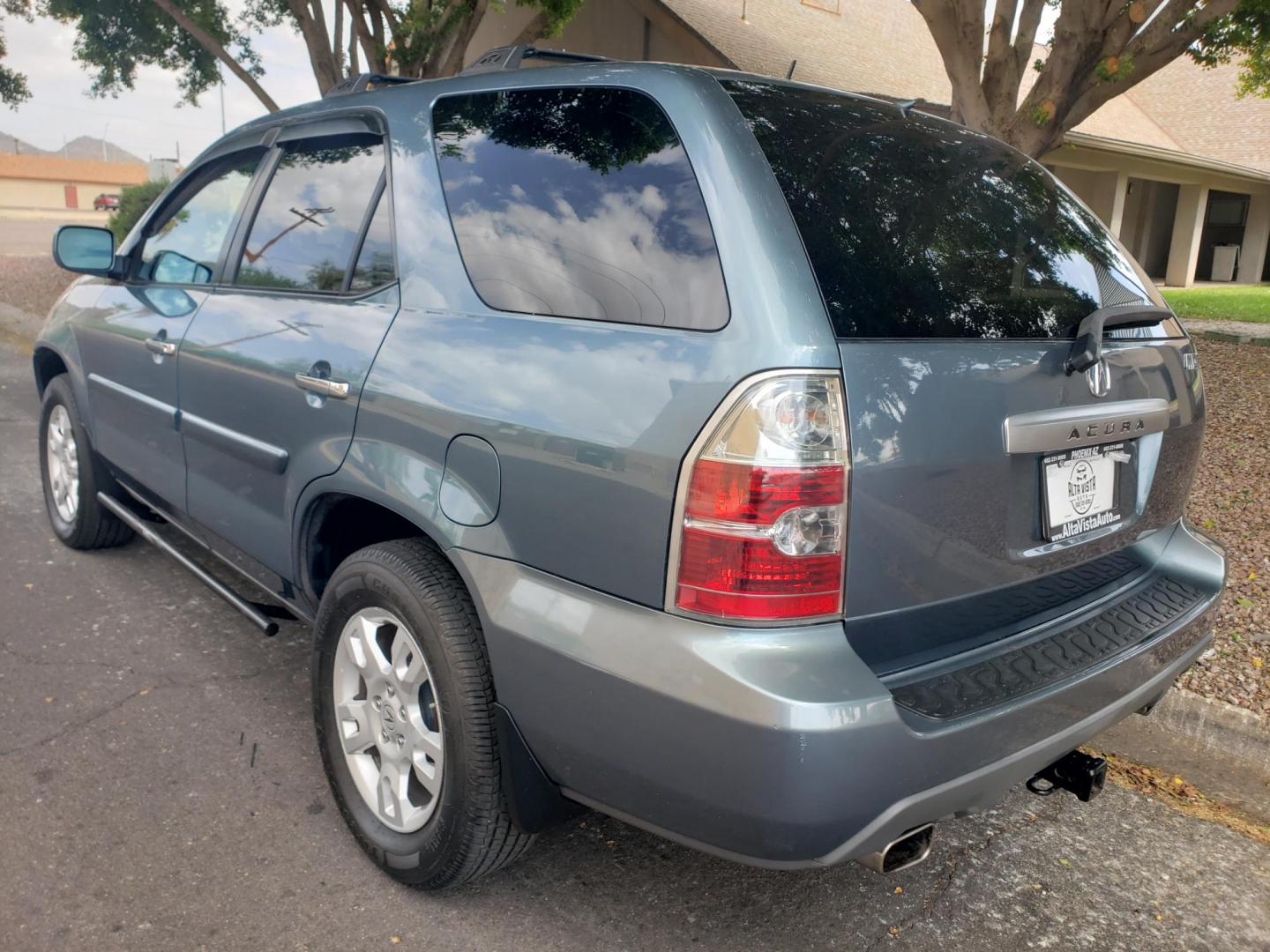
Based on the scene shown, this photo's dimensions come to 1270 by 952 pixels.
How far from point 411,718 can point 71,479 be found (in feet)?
10.0

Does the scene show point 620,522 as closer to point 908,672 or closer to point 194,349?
point 908,672

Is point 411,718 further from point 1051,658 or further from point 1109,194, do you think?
point 1109,194

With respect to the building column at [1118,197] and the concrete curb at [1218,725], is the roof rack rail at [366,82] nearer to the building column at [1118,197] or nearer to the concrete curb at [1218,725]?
the concrete curb at [1218,725]

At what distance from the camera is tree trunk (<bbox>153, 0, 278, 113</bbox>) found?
11.6 m

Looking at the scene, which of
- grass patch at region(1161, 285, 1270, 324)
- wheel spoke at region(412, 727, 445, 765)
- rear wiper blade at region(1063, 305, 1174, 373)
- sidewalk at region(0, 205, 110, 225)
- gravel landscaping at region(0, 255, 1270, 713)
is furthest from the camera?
sidewalk at region(0, 205, 110, 225)

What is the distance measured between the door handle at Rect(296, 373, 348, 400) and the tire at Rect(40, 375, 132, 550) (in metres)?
2.10

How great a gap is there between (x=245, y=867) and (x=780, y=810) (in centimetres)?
151

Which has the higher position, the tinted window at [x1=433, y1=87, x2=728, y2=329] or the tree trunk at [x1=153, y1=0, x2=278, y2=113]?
the tree trunk at [x1=153, y1=0, x2=278, y2=113]

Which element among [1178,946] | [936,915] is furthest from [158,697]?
[1178,946]

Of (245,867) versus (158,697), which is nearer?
(245,867)

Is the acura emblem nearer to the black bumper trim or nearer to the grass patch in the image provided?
the black bumper trim

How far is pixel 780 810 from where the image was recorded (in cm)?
182

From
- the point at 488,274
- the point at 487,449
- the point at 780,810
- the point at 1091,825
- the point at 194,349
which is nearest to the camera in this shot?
the point at 780,810

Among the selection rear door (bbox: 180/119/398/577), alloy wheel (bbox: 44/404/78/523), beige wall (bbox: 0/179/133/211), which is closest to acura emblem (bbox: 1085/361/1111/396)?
rear door (bbox: 180/119/398/577)
